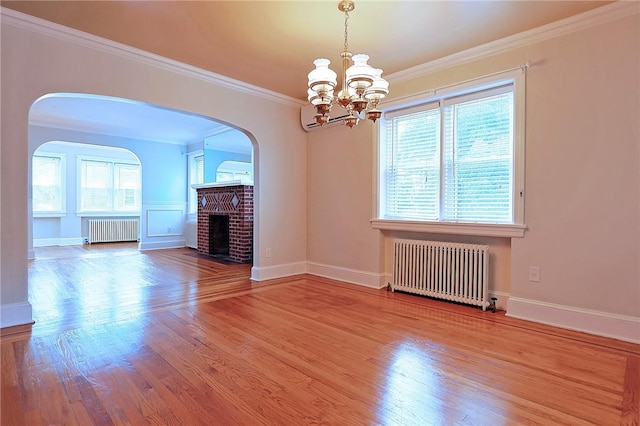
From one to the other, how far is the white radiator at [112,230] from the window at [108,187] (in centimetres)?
31

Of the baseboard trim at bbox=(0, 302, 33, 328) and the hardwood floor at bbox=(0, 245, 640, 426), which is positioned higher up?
the baseboard trim at bbox=(0, 302, 33, 328)

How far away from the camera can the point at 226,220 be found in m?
7.06

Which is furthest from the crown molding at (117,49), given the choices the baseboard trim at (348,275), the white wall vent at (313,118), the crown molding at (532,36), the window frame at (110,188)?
the window frame at (110,188)

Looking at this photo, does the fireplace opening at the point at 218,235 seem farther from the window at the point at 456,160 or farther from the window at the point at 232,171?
the window at the point at 456,160

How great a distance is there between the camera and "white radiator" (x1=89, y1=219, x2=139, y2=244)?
8.66 m

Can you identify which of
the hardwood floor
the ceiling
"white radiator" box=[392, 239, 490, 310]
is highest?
the ceiling

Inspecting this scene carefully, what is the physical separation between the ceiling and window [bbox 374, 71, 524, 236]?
54 centimetres

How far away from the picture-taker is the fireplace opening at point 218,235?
688 cm

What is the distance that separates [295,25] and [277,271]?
305 centimetres

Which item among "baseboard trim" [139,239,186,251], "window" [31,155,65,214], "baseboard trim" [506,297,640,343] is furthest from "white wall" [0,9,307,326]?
"window" [31,155,65,214]

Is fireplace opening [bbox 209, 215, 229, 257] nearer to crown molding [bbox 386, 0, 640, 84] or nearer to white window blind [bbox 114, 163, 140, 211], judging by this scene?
white window blind [bbox 114, 163, 140, 211]

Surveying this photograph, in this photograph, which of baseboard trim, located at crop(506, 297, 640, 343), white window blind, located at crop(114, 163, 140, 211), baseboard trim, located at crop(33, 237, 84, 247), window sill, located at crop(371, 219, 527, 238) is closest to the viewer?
baseboard trim, located at crop(506, 297, 640, 343)

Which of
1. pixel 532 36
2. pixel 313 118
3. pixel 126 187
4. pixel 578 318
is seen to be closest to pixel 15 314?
pixel 313 118

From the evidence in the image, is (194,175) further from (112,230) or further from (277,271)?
(277,271)
